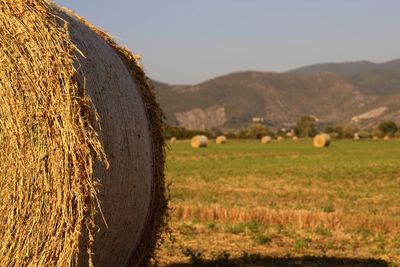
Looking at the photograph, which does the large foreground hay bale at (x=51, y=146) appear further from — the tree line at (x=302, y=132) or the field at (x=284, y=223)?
the tree line at (x=302, y=132)

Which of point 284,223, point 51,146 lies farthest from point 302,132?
point 51,146

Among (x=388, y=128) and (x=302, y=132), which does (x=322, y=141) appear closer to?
(x=388, y=128)

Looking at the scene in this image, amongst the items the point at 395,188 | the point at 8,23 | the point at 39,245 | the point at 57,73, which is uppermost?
the point at 8,23

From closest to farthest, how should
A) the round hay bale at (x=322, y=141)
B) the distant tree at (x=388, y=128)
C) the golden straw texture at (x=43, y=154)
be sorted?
1. the golden straw texture at (x=43, y=154)
2. the round hay bale at (x=322, y=141)
3. the distant tree at (x=388, y=128)

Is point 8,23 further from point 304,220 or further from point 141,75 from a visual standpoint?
point 304,220

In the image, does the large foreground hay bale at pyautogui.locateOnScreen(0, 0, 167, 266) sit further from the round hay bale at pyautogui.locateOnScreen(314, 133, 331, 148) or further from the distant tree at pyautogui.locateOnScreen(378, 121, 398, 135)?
the distant tree at pyautogui.locateOnScreen(378, 121, 398, 135)

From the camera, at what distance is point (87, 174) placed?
18.9 feet

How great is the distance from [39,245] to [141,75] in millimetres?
3201

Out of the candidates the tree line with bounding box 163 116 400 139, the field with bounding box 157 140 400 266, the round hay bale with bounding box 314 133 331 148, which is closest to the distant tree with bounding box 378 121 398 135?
the tree line with bounding box 163 116 400 139

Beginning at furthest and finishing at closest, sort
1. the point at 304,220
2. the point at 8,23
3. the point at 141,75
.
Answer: the point at 304,220, the point at 141,75, the point at 8,23

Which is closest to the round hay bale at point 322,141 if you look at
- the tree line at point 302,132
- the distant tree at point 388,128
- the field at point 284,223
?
the tree line at point 302,132

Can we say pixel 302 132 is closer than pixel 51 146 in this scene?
No

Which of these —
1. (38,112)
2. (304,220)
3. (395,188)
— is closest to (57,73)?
(38,112)

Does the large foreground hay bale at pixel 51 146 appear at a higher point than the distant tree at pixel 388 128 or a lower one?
higher
